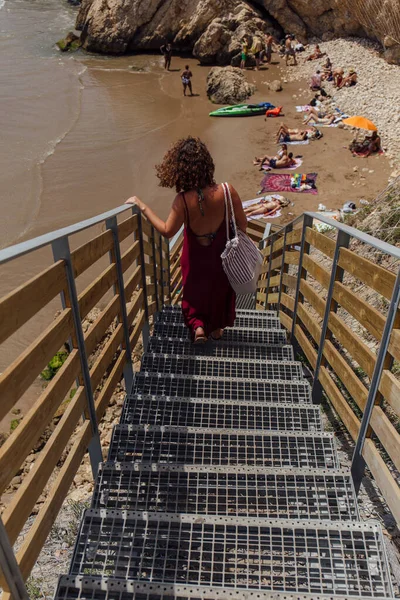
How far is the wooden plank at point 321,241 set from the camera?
301 cm

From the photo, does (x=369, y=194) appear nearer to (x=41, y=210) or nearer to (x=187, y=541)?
(x=41, y=210)

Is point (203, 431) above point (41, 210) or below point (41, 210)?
above

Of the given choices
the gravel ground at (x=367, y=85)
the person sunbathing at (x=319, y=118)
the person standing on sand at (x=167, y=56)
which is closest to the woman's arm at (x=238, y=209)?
the gravel ground at (x=367, y=85)

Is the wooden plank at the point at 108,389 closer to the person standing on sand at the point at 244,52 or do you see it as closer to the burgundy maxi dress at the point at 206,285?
the burgundy maxi dress at the point at 206,285

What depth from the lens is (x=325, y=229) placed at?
8219 mm

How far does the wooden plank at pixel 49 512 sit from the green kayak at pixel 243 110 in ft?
55.0

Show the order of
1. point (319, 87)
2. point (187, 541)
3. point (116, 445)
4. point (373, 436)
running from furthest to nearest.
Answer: point (319, 87) → point (116, 445) → point (373, 436) → point (187, 541)

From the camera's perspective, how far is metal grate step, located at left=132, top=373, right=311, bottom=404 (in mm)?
3182

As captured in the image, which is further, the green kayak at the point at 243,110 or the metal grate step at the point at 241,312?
the green kayak at the point at 243,110

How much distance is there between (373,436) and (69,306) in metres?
1.68

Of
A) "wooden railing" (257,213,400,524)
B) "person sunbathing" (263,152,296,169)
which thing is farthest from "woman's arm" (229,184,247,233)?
"person sunbathing" (263,152,296,169)

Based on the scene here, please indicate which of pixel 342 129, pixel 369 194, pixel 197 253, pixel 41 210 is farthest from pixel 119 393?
pixel 342 129

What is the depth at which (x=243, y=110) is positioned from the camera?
17.1 meters

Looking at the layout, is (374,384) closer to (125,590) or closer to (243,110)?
(125,590)
